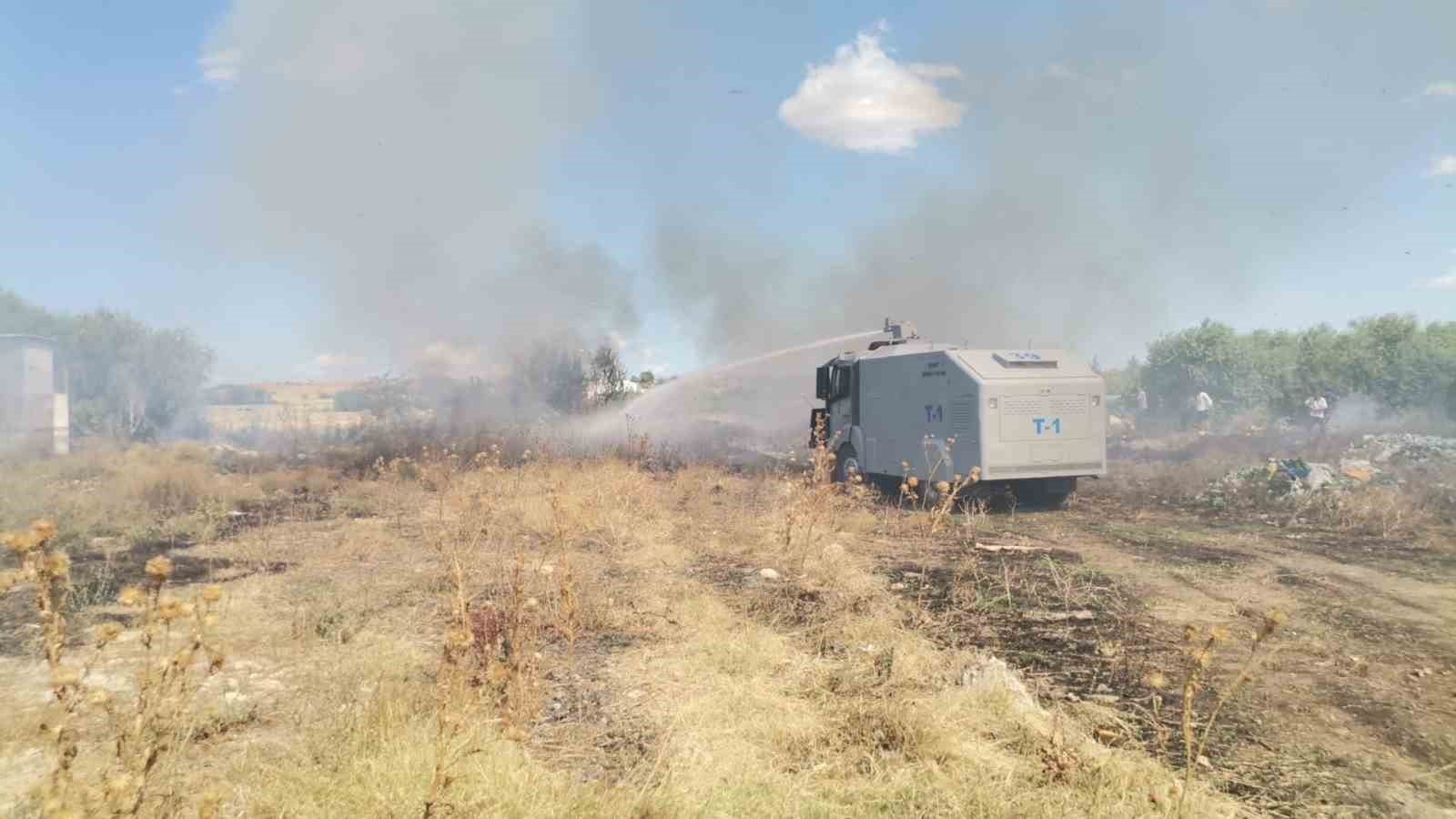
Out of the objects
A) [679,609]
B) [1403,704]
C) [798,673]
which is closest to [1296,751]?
[1403,704]

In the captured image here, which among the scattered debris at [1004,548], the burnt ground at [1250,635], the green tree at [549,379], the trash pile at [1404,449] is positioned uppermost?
the green tree at [549,379]

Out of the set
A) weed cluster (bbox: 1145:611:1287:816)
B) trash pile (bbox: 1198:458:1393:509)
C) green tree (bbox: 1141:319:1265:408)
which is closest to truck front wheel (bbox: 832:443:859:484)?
trash pile (bbox: 1198:458:1393:509)

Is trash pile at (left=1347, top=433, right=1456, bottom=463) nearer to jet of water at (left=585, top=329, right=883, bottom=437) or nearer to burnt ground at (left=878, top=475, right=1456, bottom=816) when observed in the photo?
burnt ground at (left=878, top=475, right=1456, bottom=816)

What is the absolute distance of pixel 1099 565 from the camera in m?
7.91

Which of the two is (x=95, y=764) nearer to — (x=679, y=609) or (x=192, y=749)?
(x=192, y=749)

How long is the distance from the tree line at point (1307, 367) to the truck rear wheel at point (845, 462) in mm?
24172

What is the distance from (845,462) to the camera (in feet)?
44.7

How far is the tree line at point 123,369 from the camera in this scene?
2517 centimetres

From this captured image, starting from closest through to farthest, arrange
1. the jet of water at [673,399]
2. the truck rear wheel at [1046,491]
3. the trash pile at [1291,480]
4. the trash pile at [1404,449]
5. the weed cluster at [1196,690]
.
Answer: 1. the weed cluster at [1196,690]
2. the truck rear wheel at [1046,491]
3. the trash pile at [1291,480]
4. the trash pile at [1404,449]
5. the jet of water at [673,399]

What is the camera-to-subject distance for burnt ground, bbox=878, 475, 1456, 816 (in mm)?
3625

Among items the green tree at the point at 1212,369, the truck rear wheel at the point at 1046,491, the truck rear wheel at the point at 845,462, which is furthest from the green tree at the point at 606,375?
the green tree at the point at 1212,369

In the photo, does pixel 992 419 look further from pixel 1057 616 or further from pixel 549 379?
pixel 549 379

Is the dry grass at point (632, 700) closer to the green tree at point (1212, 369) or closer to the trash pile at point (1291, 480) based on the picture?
the trash pile at point (1291, 480)

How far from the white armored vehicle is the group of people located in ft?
51.1
